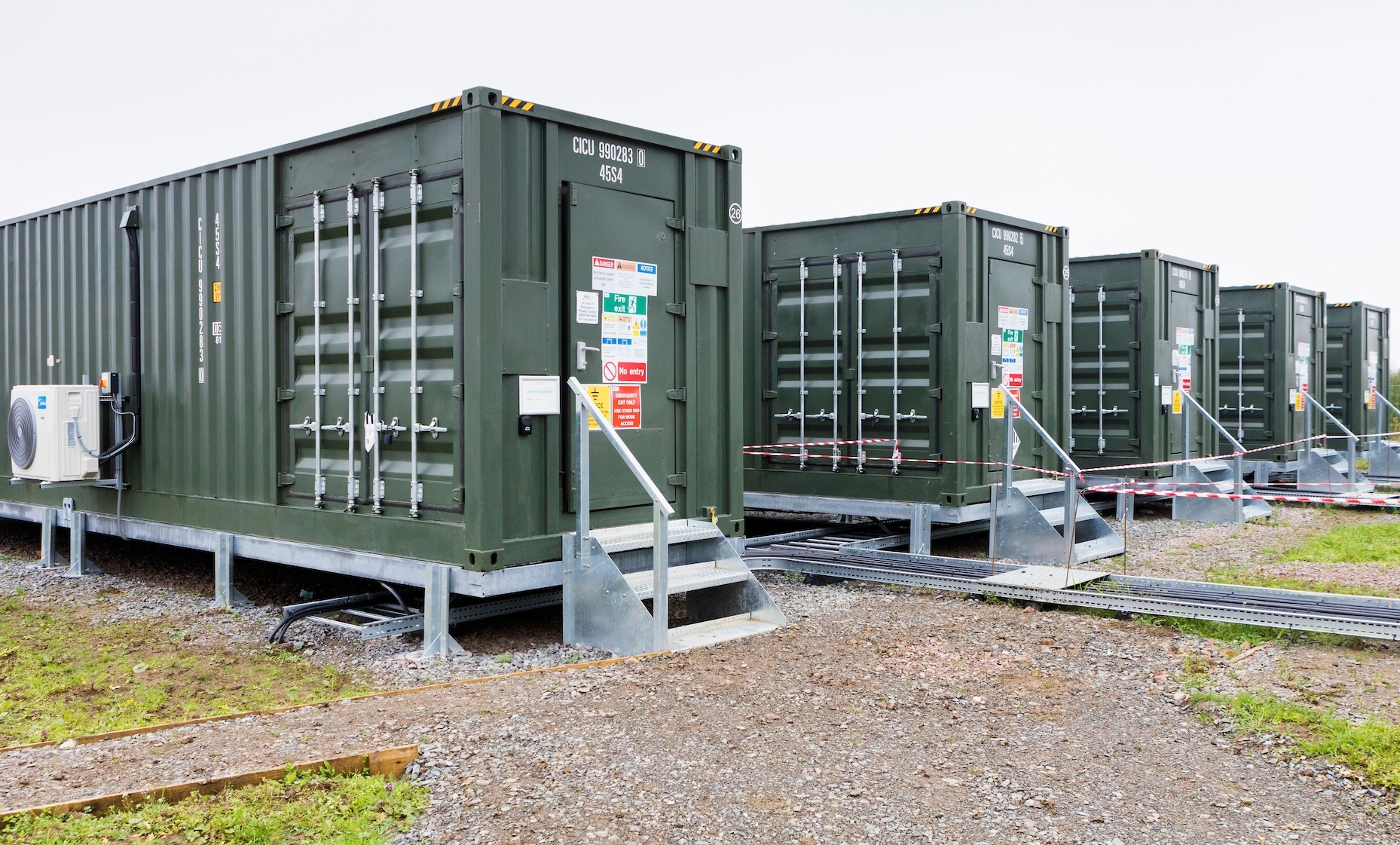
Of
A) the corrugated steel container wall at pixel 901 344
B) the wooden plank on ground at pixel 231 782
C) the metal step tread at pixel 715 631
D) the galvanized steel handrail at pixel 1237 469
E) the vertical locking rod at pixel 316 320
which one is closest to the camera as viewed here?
the wooden plank on ground at pixel 231 782

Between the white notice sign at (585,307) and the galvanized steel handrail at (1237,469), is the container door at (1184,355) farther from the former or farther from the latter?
the white notice sign at (585,307)

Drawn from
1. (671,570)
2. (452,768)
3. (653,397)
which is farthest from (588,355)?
(452,768)

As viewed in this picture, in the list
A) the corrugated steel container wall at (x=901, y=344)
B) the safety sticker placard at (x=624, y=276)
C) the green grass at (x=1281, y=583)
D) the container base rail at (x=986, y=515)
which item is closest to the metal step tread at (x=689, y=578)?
the safety sticker placard at (x=624, y=276)

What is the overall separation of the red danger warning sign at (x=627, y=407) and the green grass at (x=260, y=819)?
10.2ft

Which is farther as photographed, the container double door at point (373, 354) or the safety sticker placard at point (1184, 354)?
the safety sticker placard at point (1184, 354)

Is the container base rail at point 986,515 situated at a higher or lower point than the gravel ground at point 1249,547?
higher

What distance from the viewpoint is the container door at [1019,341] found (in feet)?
33.7

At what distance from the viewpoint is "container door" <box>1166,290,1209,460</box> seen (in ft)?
44.9

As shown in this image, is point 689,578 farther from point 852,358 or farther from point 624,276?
point 852,358

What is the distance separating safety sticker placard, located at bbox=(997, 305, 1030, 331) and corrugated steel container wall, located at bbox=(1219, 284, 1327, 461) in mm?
7314

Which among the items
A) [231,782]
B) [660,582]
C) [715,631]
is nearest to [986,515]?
[715,631]

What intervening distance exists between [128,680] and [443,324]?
259 cm

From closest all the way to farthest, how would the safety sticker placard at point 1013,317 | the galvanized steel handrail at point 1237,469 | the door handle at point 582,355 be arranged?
the door handle at point 582,355
the safety sticker placard at point 1013,317
the galvanized steel handrail at point 1237,469

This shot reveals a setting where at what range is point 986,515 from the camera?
10.0m
